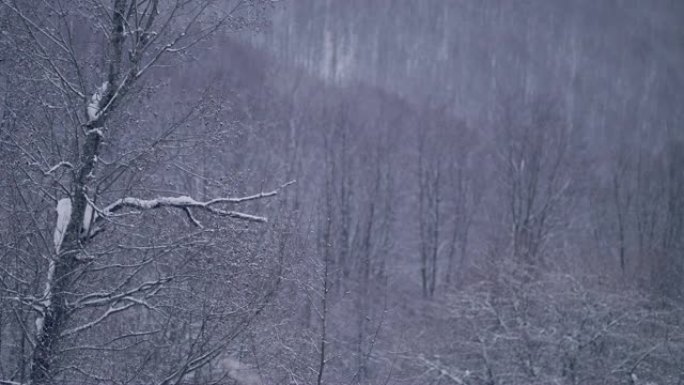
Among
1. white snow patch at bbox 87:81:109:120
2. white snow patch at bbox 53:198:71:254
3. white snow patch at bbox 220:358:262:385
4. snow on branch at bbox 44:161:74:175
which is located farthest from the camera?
white snow patch at bbox 220:358:262:385

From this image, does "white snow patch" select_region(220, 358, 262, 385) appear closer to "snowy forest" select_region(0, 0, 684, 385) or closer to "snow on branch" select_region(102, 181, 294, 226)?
"snowy forest" select_region(0, 0, 684, 385)

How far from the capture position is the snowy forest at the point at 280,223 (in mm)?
4719

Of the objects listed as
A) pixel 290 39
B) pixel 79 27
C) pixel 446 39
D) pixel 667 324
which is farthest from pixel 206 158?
pixel 446 39

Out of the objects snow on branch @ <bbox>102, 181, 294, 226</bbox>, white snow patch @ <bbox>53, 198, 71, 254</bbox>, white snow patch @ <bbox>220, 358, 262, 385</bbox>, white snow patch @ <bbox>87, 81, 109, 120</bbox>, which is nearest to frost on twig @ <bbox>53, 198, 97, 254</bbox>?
white snow patch @ <bbox>53, 198, 71, 254</bbox>

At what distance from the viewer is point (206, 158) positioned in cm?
546

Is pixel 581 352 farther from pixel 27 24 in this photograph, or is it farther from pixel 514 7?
pixel 514 7

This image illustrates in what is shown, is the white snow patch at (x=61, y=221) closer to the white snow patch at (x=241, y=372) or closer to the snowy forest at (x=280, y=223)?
the snowy forest at (x=280, y=223)

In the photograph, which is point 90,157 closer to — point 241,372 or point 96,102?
point 96,102

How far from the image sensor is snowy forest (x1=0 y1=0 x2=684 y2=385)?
15.5ft

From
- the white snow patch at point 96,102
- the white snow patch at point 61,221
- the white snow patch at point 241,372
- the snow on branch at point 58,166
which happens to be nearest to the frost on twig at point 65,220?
the white snow patch at point 61,221

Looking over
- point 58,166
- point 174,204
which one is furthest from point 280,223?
point 58,166

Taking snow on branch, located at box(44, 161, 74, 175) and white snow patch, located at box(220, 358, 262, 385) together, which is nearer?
snow on branch, located at box(44, 161, 74, 175)

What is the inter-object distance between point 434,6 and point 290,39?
27736 mm

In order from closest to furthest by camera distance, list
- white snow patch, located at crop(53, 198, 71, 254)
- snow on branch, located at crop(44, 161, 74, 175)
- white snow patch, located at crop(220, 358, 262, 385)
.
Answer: snow on branch, located at crop(44, 161, 74, 175) → white snow patch, located at crop(53, 198, 71, 254) → white snow patch, located at crop(220, 358, 262, 385)
